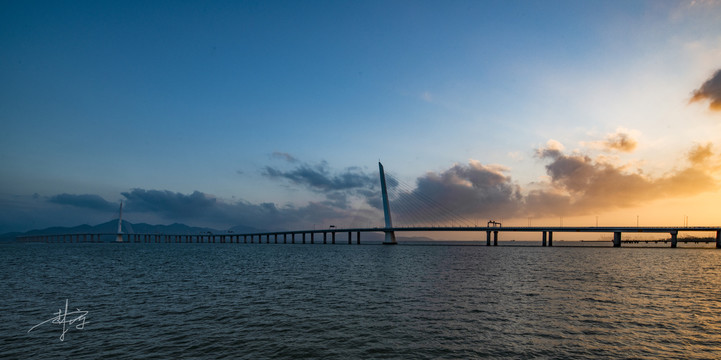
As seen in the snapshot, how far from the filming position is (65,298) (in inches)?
1089

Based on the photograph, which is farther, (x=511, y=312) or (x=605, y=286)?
(x=605, y=286)

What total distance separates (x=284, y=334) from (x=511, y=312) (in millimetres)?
14243

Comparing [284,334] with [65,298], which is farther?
[65,298]

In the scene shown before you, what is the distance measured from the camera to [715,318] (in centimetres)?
2169

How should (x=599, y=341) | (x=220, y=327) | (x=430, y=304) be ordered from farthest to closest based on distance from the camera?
(x=430, y=304), (x=220, y=327), (x=599, y=341)

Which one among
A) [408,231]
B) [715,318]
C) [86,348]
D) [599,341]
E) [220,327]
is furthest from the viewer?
[408,231]

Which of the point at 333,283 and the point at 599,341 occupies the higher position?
the point at 599,341

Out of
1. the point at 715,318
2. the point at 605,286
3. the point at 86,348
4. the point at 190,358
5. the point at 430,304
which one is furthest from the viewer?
the point at 605,286

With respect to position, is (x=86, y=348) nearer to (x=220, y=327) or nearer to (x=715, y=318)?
(x=220, y=327)

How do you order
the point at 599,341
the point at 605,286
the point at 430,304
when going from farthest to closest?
1. the point at 605,286
2. the point at 430,304
3. the point at 599,341

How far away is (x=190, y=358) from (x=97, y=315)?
11966 millimetres

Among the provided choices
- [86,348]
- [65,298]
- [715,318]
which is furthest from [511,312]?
[65,298]

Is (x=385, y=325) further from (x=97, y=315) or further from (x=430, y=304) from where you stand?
(x=97, y=315)

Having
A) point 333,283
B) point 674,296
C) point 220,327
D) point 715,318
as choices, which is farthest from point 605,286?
point 220,327
